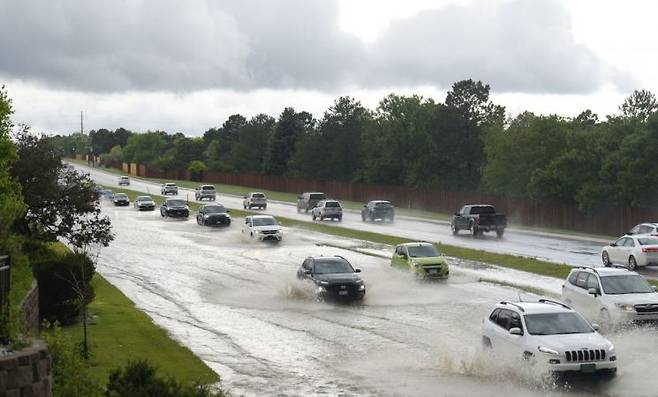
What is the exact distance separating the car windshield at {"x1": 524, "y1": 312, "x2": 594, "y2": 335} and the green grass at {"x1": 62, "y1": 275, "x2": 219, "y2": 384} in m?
7.12

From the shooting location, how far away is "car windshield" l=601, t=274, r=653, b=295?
79.5 ft

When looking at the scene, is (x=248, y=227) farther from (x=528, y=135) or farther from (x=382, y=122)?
(x=382, y=122)

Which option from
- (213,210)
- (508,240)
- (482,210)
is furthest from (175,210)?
(508,240)

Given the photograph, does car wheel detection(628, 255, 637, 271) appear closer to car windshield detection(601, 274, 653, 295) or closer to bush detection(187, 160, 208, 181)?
car windshield detection(601, 274, 653, 295)

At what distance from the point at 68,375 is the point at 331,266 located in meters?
17.3

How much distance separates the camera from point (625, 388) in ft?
58.4

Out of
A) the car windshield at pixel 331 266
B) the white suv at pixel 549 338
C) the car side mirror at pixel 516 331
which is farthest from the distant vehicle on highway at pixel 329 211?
the car side mirror at pixel 516 331

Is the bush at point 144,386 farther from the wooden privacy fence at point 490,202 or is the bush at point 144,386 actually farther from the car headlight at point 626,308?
the wooden privacy fence at point 490,202

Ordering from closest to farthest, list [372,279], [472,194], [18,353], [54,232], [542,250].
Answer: [18,353]
[54,232]
[372,279]
[542,250]
[472,194]

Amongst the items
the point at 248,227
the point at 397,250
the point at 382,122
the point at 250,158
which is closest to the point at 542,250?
the point at 397,250

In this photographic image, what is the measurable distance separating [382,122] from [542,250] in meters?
70.6

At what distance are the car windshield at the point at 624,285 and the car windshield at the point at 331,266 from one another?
33.0ft

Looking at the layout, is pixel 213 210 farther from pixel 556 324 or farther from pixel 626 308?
pixel 556 324

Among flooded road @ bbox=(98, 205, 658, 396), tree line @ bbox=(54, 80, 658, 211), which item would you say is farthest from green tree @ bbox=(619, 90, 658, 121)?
flooded road @ bbox=(98, 205, 658, 396)
